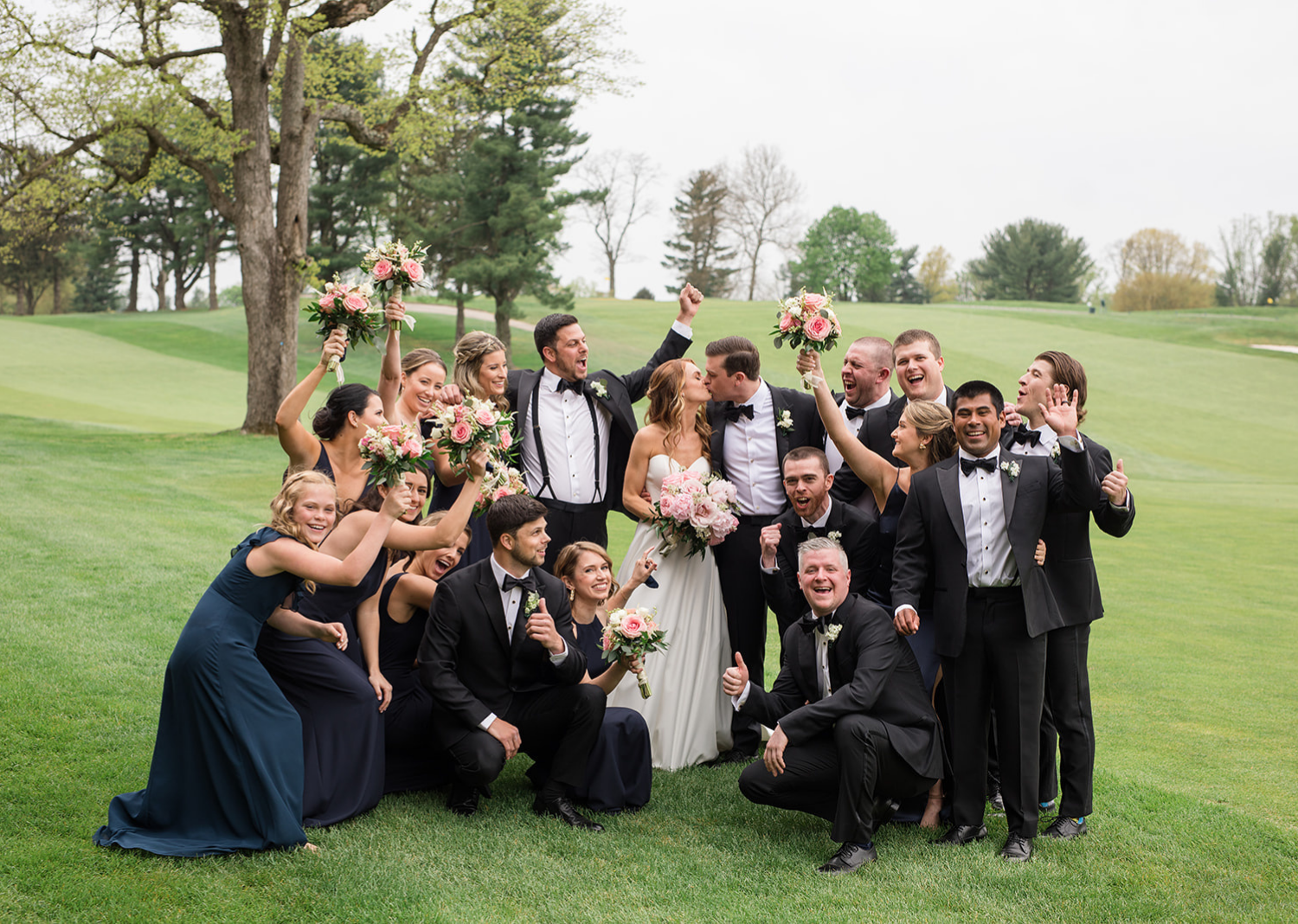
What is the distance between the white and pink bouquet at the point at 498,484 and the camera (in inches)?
232

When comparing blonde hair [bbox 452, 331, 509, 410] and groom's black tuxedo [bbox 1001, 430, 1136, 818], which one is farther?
blonde hair [bbox 452, 331, 509, 410]

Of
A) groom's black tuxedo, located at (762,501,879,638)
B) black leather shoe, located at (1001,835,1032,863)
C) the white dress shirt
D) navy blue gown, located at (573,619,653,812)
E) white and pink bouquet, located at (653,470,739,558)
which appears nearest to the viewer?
black leather shoe, located at (1001,835,1032,863)

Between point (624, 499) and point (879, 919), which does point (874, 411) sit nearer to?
point (624, 499)

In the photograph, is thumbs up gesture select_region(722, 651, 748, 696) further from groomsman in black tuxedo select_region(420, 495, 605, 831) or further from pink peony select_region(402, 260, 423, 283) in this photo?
pink peony select_region(402, 260, 423, 283)

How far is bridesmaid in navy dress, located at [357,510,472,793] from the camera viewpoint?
587cm

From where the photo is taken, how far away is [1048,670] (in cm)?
550

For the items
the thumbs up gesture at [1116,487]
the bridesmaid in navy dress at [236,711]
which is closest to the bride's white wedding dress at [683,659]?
the bridesmaid in navy dress at [236,711]

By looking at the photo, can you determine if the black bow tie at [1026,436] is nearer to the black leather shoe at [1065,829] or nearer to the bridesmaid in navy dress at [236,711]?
the black leather shoe at [1065,829]

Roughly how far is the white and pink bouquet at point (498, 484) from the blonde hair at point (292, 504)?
1.06m

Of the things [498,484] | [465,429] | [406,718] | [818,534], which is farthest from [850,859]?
[465,429]

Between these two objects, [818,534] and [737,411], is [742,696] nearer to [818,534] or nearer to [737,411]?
[818,534]

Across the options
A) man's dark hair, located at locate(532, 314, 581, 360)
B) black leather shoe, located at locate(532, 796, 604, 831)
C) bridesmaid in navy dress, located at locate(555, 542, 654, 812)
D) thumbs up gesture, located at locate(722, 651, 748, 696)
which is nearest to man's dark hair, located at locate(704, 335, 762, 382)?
man's dark hair, located at locate(532, 314, 581, 360)

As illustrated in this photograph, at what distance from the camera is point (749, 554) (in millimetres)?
6816

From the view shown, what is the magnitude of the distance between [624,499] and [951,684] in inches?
99.4
